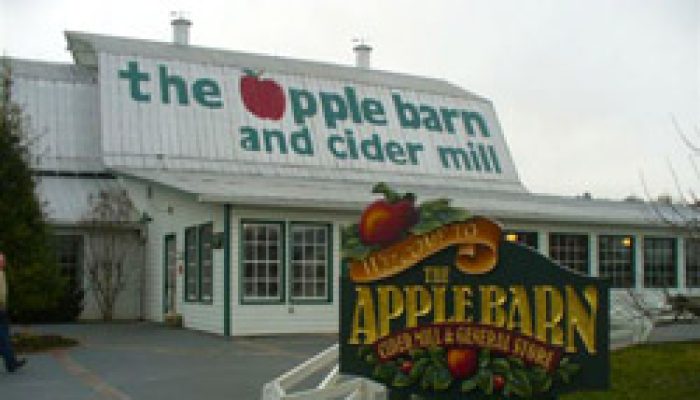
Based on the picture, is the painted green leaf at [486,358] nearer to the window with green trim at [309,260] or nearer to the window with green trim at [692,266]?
the window with green trim at [309,260]

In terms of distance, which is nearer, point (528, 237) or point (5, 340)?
point (5, 340)

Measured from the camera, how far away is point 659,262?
26109 millimetres

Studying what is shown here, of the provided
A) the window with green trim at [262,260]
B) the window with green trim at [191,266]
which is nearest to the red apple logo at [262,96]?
the window with green trim at [191,266]

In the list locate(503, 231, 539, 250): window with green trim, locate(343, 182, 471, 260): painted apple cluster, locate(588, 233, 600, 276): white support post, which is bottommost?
locate(588, 233, 600, 276): white support post

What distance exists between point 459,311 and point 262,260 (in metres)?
11.5

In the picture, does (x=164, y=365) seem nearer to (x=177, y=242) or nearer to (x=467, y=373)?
(x=467, y=373)

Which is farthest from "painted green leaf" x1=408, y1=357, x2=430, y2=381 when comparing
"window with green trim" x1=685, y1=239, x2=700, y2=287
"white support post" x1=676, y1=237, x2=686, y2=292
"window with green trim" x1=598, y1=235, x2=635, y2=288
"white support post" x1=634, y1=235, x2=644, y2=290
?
"window with green trim" x1=685, y1=239, x2=700, y2=287

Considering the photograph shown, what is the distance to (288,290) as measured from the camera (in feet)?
65.7

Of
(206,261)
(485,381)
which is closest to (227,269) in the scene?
(206,261)

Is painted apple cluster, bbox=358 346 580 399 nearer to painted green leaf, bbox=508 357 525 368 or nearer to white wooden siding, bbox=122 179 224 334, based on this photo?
painted green leaf, bbox=508 357 525 368

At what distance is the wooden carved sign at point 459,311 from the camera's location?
27.0 ft

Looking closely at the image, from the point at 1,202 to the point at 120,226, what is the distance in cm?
718

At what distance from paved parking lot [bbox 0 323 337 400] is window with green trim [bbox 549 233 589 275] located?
7.01 m

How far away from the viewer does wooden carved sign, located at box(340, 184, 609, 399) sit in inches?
324
